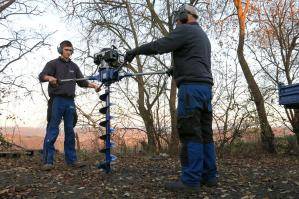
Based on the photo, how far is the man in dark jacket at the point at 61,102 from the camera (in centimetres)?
726

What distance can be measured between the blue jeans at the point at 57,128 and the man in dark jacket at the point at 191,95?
7.28 feet

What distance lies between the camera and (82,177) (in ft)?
20.9

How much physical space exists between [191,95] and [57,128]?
293cm

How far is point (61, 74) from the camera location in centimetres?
738

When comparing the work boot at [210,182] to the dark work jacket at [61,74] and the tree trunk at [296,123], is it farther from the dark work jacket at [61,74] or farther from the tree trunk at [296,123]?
the tree trunk at [296,123]

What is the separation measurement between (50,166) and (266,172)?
3435 millimetres

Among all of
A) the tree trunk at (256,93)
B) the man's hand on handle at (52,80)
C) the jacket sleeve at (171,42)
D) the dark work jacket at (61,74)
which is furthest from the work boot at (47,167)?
the tree trunk at (256,93)

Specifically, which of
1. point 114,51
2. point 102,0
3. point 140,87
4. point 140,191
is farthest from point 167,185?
point 102,0

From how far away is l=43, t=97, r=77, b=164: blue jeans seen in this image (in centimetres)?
727

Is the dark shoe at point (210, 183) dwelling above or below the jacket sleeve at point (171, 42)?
below

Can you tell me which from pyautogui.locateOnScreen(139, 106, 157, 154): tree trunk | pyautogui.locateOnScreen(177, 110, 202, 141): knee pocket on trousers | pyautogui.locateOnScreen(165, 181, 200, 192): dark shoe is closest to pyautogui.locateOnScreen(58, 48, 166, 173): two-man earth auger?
pyautogui.locateOnScreen(177, 110, 202, 141): knee pocket on trousers

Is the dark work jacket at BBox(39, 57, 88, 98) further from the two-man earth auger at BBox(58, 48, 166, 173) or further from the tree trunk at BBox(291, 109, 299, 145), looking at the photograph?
the tree trunk at BBox(291, 109, 299, 145)

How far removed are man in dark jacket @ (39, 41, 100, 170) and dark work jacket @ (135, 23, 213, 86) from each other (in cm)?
206

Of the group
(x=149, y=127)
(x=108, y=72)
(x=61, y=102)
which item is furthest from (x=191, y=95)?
(x=149, y=127)
